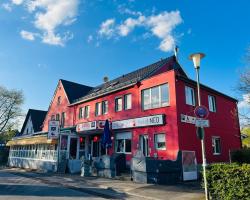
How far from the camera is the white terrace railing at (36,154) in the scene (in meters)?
23.5

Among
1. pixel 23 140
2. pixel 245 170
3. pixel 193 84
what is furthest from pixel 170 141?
pixel 23 140

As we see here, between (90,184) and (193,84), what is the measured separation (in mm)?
10855

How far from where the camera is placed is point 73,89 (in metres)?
32.4

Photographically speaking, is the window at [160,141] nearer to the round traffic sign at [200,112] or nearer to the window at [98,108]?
the round traffic sign at [200,112]

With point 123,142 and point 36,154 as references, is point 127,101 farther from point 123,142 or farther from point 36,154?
point 36,154

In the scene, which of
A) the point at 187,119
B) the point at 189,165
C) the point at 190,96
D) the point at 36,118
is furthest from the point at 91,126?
the point at 36,118

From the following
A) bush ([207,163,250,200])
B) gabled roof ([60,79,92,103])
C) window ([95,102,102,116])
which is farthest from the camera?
gabled roof ([60,79,92,103])

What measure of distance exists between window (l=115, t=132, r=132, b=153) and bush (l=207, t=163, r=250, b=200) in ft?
36.3

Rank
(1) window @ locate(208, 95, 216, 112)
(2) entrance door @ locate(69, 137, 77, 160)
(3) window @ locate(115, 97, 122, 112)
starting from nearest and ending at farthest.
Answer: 1. (1) window @ locate(208, 95, 216, 112)
2. (3) window @ locate(115, 97, 122, 112)
3. (2) entrance door @ locate(69, 137, 77, 160)

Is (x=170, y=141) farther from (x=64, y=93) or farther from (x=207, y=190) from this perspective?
(x=64, y=93)

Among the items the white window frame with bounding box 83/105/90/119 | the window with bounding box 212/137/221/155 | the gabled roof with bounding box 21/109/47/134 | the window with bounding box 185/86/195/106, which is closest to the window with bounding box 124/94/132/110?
the window with bounding box 185/86/195/106

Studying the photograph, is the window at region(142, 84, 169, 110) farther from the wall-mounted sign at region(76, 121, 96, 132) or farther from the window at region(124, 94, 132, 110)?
the wall-mounted sign at region(76, 121, 96, 132)

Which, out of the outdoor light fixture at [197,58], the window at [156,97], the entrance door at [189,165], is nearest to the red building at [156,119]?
the window at [156,97]

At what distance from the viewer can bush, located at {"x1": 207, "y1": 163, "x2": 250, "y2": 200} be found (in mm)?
7727
